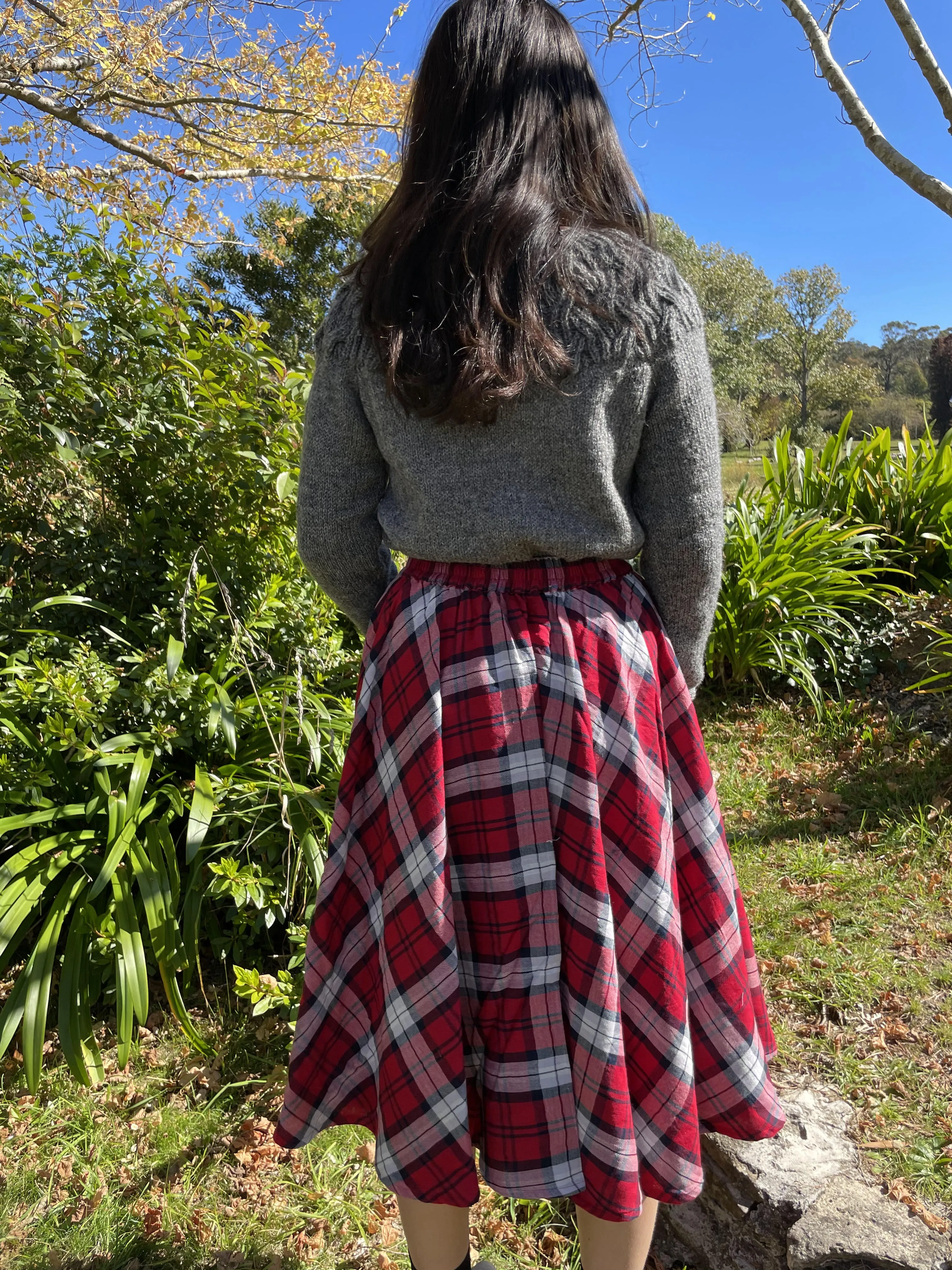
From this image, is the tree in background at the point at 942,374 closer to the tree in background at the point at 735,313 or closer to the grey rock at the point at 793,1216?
the tree in background at the point at 735,313

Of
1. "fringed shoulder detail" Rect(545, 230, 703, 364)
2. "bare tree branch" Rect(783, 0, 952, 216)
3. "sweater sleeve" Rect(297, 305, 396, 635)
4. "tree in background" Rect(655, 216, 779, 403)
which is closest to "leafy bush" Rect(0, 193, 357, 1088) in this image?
"sweater sleeve" Rect(297, 305, 396, 635)

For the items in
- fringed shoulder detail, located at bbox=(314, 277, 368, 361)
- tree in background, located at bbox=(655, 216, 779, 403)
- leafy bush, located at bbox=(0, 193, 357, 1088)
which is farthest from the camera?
tree in background, located at bbox=(655, 216, 779, 403)

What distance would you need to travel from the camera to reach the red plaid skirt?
1.10 metres

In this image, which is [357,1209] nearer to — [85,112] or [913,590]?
[913,590]

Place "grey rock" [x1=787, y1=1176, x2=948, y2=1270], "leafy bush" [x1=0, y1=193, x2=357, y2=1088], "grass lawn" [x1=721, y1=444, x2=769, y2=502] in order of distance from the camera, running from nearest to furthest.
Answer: "grey rock" [x1=787, y1=1176, x2=948, y2=1270]
"leafy bush" [x1=0, y1=193, x2=357, y2=1088]
"grass lawn" [x1=721, y1=444, x2=769, y2=502]

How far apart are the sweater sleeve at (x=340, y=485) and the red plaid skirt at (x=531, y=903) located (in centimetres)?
15

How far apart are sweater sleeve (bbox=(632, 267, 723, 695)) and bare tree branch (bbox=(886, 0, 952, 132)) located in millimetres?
1749

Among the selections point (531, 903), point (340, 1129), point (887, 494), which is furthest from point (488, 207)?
point (887, 494)

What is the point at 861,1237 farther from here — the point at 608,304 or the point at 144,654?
the point at 144,654

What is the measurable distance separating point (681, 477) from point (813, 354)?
129 ft

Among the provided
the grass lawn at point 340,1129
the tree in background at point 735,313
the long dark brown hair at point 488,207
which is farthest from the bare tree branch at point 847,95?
the tree in background at point 735,313

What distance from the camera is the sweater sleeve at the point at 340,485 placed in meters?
1.17

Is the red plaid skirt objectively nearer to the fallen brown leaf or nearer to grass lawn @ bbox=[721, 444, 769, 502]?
the fallen brown leaf

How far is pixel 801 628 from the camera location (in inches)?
154
